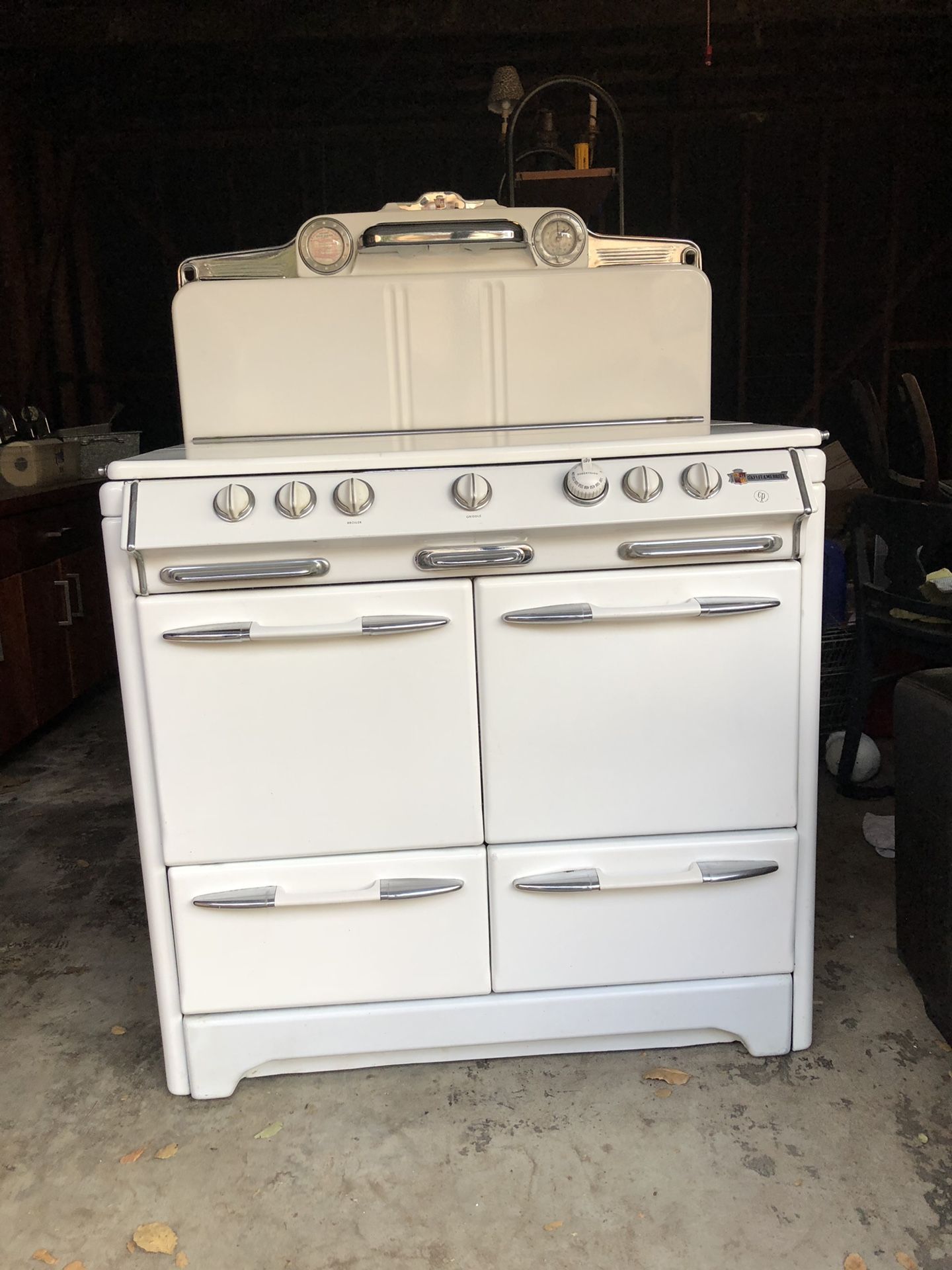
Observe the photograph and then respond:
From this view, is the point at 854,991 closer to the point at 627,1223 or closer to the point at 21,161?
the point at 627,1223

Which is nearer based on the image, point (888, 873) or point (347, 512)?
point (347, 512)

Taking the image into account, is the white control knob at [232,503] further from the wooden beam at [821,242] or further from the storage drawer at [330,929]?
the wooden beam at [821,242]

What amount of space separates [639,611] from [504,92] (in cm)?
311

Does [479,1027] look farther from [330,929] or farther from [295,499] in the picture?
[295,499]

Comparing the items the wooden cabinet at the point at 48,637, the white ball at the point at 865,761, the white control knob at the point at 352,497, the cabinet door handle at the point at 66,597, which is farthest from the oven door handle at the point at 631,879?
the cabinet door handle at the point at 66,597

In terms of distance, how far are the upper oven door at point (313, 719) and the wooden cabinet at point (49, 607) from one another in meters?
2.08

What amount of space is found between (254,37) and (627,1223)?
4.65m

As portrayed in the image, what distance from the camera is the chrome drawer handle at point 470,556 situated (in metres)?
1.44

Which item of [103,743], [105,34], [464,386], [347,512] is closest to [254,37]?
[105,34]

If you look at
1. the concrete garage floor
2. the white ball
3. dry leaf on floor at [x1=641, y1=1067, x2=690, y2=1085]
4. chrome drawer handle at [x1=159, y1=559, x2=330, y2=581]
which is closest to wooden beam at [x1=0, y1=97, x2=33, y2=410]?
the concrete garage floor

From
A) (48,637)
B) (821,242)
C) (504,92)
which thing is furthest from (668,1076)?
(821,242)

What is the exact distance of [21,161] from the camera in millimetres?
4828

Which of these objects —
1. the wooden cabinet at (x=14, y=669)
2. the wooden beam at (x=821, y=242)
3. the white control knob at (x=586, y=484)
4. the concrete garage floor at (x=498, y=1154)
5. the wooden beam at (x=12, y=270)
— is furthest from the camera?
the wooden beam at (x=821, y=242)

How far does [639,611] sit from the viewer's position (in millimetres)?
1481
